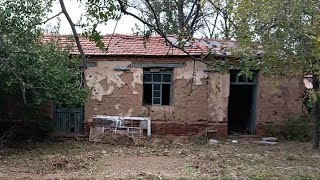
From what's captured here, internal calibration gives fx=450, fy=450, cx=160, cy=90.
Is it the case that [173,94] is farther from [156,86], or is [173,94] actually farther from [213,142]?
[213,142]

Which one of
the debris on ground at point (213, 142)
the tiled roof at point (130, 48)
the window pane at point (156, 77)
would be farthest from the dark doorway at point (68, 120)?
the debris on ground at point (213, 142)

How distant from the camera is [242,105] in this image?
17.5 metres

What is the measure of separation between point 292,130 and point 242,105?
2770 millimetres

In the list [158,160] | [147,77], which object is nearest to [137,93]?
[147,77]

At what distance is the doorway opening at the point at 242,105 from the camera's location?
1546 centimetres

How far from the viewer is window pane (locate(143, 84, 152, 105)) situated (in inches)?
595

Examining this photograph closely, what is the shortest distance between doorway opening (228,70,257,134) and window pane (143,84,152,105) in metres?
2.79

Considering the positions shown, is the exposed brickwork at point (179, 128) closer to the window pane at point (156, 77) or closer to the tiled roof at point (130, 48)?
the window pane at point (156, 77)

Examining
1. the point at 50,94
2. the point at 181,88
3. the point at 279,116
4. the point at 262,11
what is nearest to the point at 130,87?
the point at 181,88

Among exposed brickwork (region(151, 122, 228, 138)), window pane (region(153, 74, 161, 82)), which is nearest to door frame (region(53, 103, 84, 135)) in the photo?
exposed brickwork (region(151, 122, 228, 138))

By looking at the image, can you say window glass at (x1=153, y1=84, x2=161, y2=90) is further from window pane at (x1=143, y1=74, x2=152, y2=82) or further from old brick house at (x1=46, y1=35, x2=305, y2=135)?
window pane at (x1=143, y1=74, x2=152, y2=82)

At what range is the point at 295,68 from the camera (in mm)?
9656

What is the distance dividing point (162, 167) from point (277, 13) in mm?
4135

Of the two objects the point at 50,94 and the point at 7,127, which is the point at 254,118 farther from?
the point at 7,127
